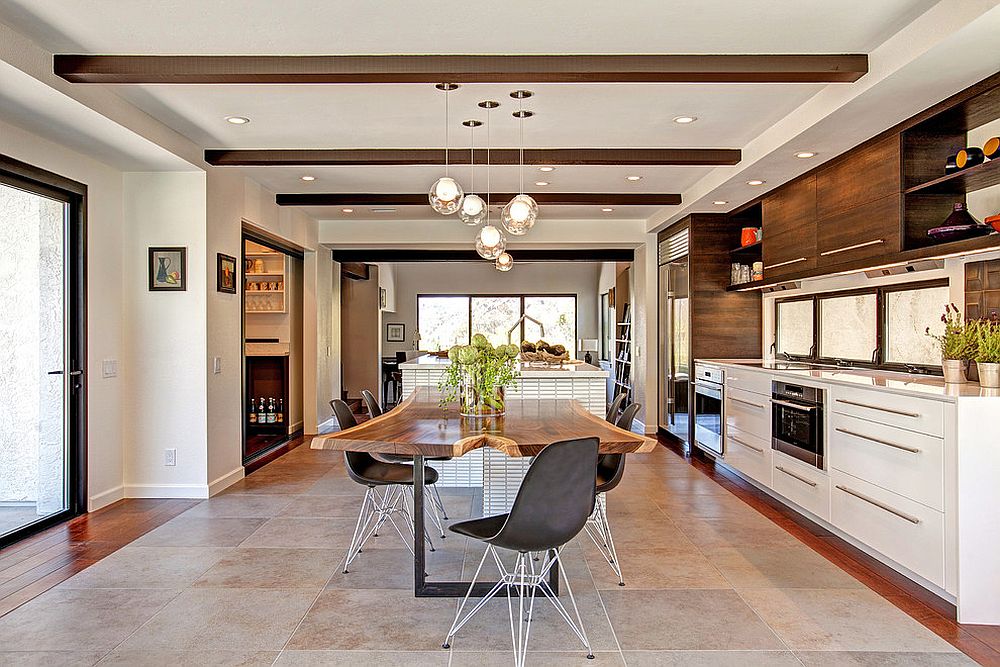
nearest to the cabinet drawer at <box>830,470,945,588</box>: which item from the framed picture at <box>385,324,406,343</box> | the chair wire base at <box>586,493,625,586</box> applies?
the chair wire base at <box>586,493,625,586</box>

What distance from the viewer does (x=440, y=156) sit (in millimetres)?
5258

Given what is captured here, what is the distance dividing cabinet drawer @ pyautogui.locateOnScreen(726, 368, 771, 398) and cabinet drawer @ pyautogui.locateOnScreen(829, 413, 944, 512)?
105 cm

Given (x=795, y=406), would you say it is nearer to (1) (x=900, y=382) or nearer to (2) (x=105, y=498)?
(1) (x=900, y=382)

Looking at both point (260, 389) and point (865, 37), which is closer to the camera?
point (865, 37)

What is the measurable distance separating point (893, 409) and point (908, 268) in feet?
4.15

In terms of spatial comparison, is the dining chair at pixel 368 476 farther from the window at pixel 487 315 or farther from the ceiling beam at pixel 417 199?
the window at pixel 487 315

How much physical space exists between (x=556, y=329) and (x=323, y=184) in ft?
25.7

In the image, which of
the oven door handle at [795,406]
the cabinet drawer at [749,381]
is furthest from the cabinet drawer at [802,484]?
the cabinet drawer at [749,381]

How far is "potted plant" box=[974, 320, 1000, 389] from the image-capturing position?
3158mm

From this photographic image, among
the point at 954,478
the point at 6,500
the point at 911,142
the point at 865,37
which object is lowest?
the point at 6,500

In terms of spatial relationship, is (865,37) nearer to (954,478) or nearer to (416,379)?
(954,478)

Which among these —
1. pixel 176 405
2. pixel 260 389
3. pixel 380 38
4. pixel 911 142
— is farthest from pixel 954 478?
pixel 260 389

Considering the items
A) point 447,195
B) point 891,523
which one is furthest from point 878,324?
point 447,195

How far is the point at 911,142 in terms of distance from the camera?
385 centimetres
